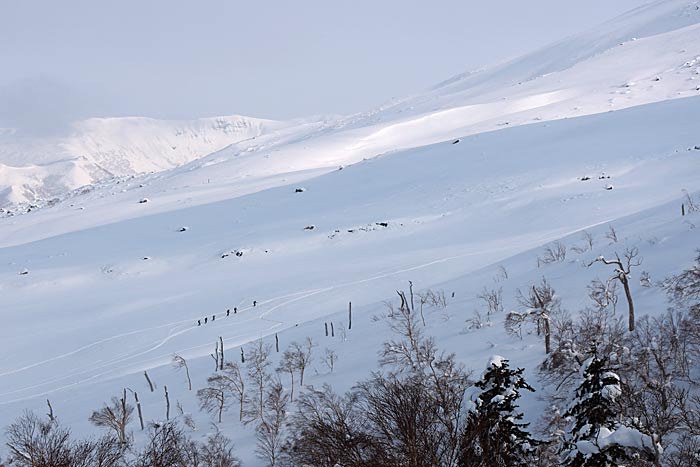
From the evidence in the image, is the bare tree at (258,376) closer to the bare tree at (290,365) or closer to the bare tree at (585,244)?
the bare tree at (290,365)

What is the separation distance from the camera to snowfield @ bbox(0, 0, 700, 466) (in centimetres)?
3131

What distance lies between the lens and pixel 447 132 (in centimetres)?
8750

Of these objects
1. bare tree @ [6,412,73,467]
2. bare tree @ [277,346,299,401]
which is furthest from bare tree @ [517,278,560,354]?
bare tree @ [6,412,73,467]

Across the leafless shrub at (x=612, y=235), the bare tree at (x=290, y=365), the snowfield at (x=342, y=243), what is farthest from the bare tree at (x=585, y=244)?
the bare tree at (x=290, y=365)

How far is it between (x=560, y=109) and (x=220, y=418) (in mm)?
66426

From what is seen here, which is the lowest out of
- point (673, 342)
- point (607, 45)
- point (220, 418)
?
point (220, 418)

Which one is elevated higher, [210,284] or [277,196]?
[277,196]

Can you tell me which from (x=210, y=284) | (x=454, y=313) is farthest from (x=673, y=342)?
(x=210, y=284)

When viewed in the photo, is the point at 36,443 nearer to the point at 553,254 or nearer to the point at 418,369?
the point at 418,369

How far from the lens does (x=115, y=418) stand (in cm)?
2720

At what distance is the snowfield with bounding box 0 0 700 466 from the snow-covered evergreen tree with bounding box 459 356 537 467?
23.2 feet

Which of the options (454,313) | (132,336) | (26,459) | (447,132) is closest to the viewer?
(26,459)

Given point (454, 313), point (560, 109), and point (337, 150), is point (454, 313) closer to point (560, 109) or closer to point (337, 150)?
point (560, 109)

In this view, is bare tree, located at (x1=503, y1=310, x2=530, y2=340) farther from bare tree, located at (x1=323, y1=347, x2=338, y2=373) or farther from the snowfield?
bare tree, located at (x1=323, y1=347, x2=338, y2=373)
